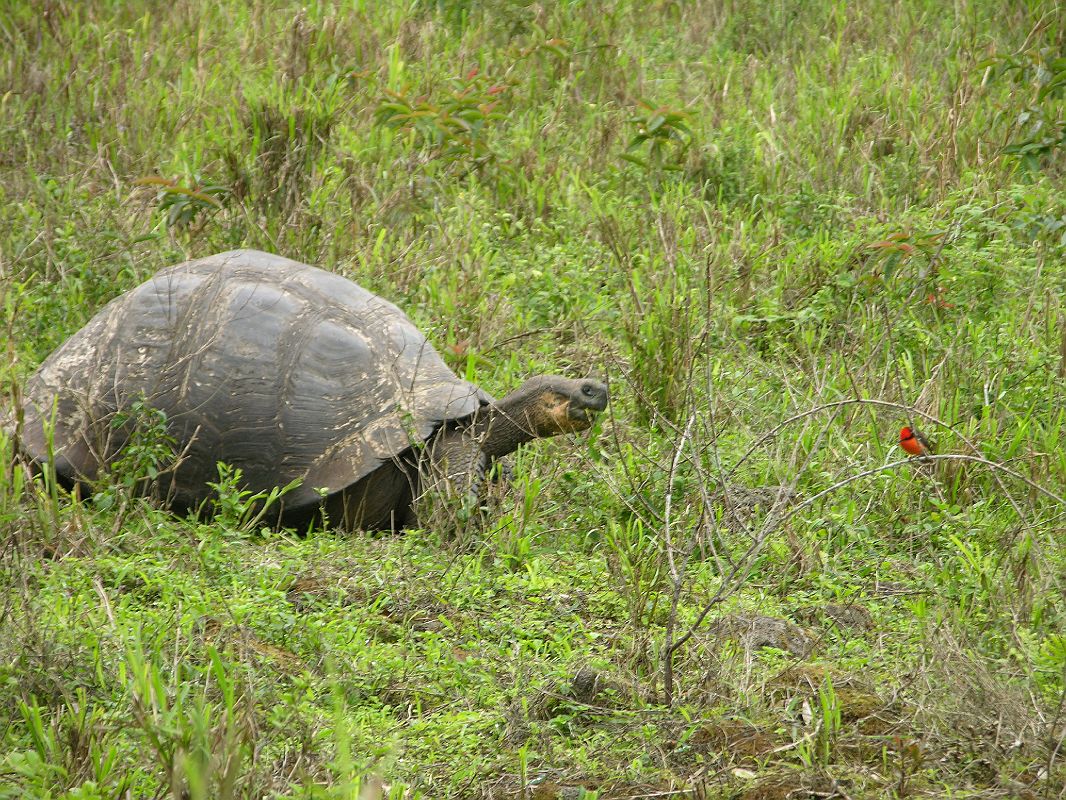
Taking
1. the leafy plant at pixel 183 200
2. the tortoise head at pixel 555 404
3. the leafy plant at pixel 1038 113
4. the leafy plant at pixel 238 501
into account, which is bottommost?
the leafy plant at pixel 238 501

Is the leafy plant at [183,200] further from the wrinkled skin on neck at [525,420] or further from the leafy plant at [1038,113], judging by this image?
the leafy plant at [1038,113]

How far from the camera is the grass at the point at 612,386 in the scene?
276cm

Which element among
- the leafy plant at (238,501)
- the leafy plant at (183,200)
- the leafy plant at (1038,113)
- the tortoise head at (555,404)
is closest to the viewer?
the leafy plant at (238,501)

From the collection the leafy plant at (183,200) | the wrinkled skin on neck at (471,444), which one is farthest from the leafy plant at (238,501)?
the leafy plant at (183,200)

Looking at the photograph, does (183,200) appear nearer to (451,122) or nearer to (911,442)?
(451,122)

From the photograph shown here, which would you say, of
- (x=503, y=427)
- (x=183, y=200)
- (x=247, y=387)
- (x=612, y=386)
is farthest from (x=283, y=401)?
(x=183, y=200)

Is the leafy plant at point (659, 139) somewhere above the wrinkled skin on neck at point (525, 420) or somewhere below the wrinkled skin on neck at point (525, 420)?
above

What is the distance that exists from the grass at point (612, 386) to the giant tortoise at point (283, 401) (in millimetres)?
192

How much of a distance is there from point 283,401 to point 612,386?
146 cm

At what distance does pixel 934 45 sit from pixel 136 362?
5947mm

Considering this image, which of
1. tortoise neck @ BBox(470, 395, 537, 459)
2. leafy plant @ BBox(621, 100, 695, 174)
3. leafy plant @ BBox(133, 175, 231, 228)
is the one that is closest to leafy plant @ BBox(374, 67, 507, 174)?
leafy plant @ BBox(621, 100, 695, 174)

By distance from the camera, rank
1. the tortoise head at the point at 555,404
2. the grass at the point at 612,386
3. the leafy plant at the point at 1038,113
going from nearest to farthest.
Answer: the grass at the point at 612,386
the tortoise head at the point at 555,404
the leafy plant at the point at 1038,113

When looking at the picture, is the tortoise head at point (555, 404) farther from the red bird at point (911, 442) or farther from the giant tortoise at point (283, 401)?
the red bird at point (911, 442)

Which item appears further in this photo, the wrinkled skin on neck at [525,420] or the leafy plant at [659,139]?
the leafy plant at [659,139]
